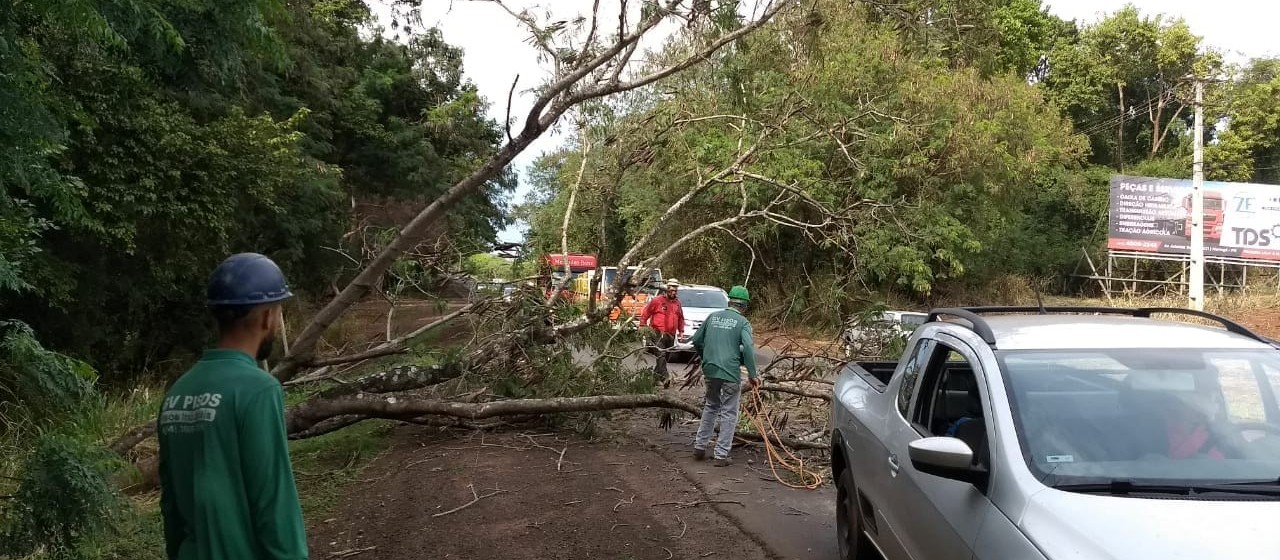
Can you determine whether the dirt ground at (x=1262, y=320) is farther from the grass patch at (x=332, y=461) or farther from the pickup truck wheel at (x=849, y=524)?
the grass patch at (x=332, y=461)

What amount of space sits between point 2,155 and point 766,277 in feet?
77.4

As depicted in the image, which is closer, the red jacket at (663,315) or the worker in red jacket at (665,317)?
the worker in red jacket at (665,317)

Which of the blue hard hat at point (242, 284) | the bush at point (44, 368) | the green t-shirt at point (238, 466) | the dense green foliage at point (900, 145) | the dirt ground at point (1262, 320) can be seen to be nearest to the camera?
the green t-shirt at point (238, 466)

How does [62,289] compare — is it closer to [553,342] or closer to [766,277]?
[553,342]

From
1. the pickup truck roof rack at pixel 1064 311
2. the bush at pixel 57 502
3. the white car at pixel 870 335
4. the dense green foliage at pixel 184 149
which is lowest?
the white car at pixel 870 335

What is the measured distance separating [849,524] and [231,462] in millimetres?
3770

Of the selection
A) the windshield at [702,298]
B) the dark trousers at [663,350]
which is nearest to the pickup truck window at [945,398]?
the dark trousers at [663,350]

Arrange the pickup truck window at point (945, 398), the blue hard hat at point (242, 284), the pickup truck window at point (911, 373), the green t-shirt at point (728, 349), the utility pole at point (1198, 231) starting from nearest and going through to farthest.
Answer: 1. the blue hard hat at point (242, 284)
2. the pickup truck window at point (945, 398)
3. the pickup truck window at point (911, 373)
4. the green t-shirt at point (728, 349)
5. the utility pole at point (1198, 231)

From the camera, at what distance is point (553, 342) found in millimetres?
10016

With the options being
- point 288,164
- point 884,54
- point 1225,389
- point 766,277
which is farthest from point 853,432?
point 766,277

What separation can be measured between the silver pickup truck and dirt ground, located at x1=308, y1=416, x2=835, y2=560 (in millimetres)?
1754

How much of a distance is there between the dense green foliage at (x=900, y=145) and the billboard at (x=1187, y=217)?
2.97 meters

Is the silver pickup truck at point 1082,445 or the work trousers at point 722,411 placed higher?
the silver pickup truck at point 1082,445

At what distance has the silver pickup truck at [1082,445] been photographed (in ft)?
8.79
